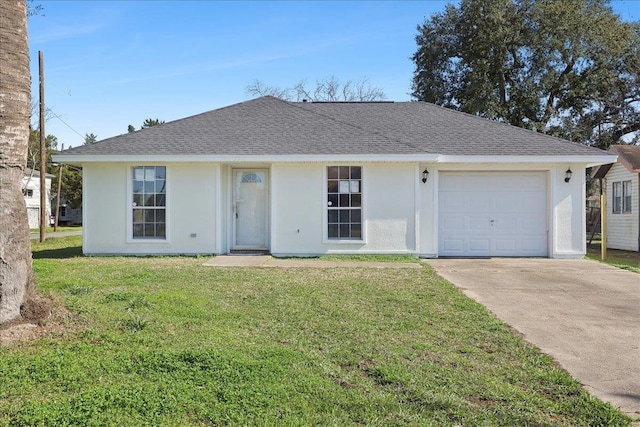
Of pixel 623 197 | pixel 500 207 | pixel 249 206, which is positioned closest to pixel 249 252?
pixel 249 206

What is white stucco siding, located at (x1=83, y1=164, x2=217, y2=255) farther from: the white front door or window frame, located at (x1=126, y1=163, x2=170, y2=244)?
the white front door

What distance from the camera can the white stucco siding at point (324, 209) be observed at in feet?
41.4

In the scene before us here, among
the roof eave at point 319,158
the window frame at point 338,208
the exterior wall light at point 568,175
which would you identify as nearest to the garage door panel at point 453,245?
the roof eave at point 319,158

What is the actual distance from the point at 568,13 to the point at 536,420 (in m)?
27.0

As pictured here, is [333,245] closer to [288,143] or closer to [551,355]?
[288,143]

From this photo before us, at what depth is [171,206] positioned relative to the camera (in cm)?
1281

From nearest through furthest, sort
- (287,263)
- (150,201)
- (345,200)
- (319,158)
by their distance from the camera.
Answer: (287,263)
(319,158)
(345,200)
(150,201)

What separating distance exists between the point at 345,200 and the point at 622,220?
12.1 m

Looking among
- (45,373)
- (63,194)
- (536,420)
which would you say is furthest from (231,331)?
(63,194)

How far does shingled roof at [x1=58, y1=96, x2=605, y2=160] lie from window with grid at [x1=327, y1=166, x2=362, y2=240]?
2.12 feet

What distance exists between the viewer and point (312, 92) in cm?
4009

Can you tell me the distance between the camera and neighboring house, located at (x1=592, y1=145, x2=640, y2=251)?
56.8 feet

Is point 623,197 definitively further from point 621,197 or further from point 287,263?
point 287,263

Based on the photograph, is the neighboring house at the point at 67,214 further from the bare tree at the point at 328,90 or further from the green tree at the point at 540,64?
the green tree at the point at 540,64
